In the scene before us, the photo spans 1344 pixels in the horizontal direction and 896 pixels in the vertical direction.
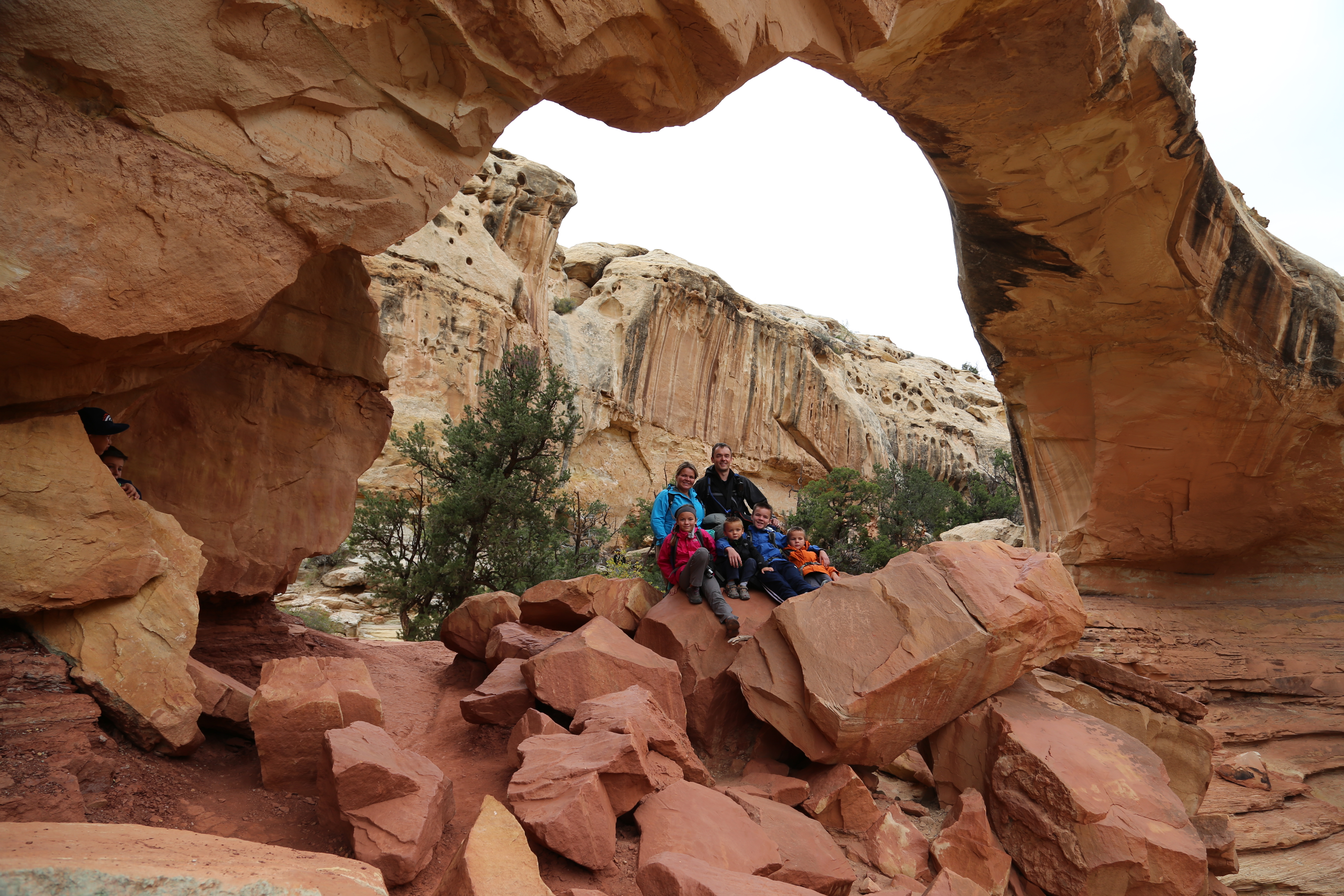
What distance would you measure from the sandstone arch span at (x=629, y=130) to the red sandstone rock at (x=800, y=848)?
3.35m

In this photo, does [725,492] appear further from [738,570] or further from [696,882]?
[696,882]

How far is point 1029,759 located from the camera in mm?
4414

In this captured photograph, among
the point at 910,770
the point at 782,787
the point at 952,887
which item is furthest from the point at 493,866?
the point at 910,770

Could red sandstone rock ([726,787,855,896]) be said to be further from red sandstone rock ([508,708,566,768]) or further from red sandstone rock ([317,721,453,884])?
red sandstone rock ([317,721,453,884])

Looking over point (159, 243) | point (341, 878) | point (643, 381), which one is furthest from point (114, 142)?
point (643, 381)

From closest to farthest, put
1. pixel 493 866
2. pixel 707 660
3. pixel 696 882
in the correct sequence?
1. pixel 493 866
2. pixel 696 882
3. pixel 707 660

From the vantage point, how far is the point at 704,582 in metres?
5.61

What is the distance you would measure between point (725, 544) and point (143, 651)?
3717mm

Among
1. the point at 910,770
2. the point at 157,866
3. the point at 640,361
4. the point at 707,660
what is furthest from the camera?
the point at 640,361

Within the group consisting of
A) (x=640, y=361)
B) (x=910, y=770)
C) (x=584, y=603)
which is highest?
(x=640, y=361)

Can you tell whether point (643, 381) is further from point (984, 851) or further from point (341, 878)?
point (341, 878)

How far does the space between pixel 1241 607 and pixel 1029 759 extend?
24.1ft

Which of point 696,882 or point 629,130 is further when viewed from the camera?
point 629,130

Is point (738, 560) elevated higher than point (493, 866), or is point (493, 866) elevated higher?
point (738, 560)
